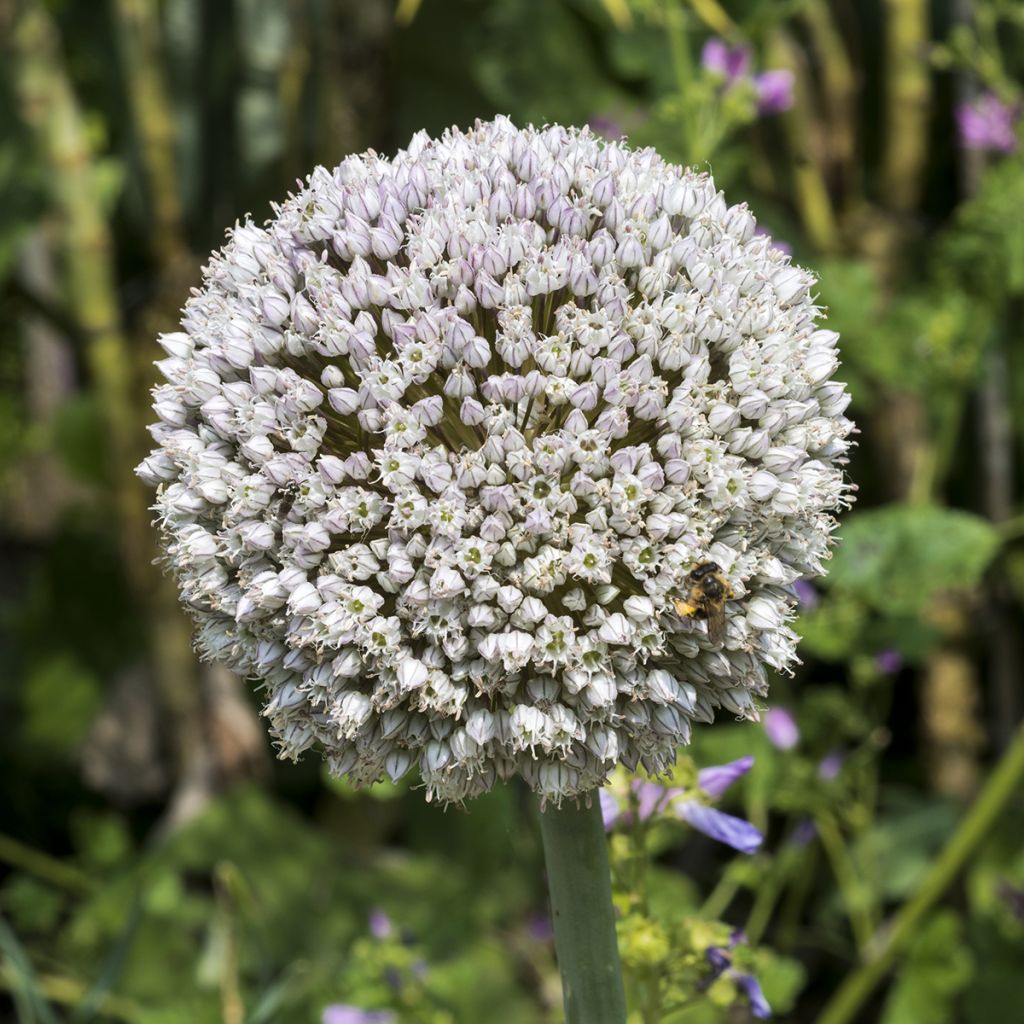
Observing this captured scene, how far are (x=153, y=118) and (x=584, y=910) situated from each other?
106 inches

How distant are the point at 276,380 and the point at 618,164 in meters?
0.40

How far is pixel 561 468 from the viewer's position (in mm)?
1063

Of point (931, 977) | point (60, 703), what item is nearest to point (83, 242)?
point (60, 703)

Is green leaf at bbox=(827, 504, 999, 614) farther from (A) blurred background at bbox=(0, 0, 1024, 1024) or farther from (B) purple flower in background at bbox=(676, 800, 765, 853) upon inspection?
(B) purple flower in background at bbox=(676, 800, 765, 853)

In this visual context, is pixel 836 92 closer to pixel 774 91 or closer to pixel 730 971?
pixel 774 91

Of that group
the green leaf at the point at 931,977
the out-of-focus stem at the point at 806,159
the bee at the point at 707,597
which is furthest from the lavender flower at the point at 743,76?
the green leaf at the point at 931,977

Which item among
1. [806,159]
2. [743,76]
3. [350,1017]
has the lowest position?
[350,1017]

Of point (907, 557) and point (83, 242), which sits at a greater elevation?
point (83, 242)

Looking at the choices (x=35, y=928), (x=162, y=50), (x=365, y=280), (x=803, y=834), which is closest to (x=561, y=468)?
(x=365, y=280)

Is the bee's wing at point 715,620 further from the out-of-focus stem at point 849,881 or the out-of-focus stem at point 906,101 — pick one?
the out-of-focus stem at point 906,101

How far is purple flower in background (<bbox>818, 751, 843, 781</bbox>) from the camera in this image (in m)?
2.15

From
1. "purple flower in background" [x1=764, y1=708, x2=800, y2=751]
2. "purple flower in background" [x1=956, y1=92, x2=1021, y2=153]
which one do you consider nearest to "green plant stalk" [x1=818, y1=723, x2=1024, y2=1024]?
"purple flower in background" [x1=764, y1=708, x2=800, y2=751]

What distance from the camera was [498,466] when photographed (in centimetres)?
106

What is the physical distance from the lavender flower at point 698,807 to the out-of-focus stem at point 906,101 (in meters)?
2.09
